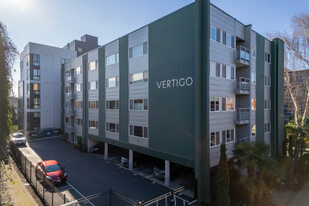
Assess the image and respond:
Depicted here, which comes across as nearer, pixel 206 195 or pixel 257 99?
pixel 206 195

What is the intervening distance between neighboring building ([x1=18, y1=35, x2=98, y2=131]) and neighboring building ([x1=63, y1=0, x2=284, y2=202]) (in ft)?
71.6

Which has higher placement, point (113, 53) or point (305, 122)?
point (113, 53)

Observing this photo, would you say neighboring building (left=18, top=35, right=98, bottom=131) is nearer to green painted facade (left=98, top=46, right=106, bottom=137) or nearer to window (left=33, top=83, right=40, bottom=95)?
window (left=33, top=83, right=40, bottom=95)

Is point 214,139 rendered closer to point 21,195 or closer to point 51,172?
point 51,172

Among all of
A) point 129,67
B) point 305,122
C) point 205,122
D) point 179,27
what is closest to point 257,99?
point 305,122

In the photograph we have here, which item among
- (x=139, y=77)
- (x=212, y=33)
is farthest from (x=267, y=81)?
(x=139, y=77)

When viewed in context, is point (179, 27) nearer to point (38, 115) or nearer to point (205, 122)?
point (205, 122)

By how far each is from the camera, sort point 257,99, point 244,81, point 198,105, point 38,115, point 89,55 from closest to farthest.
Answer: point 198,105 → point 244,81 → point 257,99 → point 89,55 → point 38,115

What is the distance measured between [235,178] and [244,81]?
9002 mm

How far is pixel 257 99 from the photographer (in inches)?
772

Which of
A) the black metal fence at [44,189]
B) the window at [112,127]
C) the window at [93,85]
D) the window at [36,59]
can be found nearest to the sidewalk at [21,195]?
the black metal fence at [44,189]

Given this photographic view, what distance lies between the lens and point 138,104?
61.8 ft

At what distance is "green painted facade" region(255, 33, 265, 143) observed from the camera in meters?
19.6

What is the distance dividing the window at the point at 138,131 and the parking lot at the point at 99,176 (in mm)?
4000
